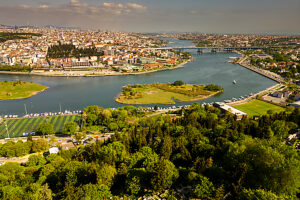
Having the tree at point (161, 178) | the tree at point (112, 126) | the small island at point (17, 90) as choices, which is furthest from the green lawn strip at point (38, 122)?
the tree at point (161, 178)

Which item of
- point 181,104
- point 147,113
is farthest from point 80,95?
point 181,104

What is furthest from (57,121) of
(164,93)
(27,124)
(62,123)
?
(164,93)

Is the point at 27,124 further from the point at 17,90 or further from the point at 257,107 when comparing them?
the point at 257,107

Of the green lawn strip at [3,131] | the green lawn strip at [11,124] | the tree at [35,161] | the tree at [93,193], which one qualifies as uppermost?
the tree at [93,193]

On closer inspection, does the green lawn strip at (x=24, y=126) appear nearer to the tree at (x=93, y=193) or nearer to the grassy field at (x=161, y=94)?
the grassy field at (x=161, y=94)

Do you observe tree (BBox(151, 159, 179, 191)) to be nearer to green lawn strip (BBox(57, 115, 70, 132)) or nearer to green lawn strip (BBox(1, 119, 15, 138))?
green lawn strip (BBox(57, 115, 70, 132))

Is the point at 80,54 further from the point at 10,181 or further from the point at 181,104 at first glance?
the point at 10,181
